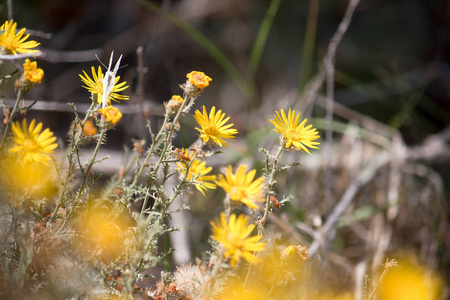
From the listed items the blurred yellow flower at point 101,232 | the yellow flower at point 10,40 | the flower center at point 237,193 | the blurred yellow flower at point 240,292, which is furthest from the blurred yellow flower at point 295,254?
the yellow flower at point 10,40

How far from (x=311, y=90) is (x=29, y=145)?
151cm

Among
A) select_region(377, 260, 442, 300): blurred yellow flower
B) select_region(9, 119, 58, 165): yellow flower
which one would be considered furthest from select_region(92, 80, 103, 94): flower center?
select_region(377, 260, 442, 300): blurred yellow flower

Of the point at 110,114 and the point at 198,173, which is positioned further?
the point at 198,173

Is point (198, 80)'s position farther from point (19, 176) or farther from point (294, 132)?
point (19, 176)

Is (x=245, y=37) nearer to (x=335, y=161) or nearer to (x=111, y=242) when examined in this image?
(x=335, y=161)

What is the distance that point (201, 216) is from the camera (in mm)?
1865

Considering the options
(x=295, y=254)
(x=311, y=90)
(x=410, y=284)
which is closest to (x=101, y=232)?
(x=295, y=254)

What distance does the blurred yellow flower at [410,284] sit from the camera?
1.40 meters

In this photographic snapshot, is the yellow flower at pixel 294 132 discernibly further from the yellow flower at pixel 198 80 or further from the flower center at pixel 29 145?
the flower center at pixel 29 145

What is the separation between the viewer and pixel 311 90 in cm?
204

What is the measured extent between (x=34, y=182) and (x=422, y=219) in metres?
1.65

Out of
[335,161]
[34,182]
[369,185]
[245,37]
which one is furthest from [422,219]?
[245,37]

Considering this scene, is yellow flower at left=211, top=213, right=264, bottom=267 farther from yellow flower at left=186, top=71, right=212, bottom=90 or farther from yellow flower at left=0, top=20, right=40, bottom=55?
yellow flower at left=0, top=20, right=40, bottom=55

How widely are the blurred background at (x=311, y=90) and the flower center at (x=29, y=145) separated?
2.28 feet
